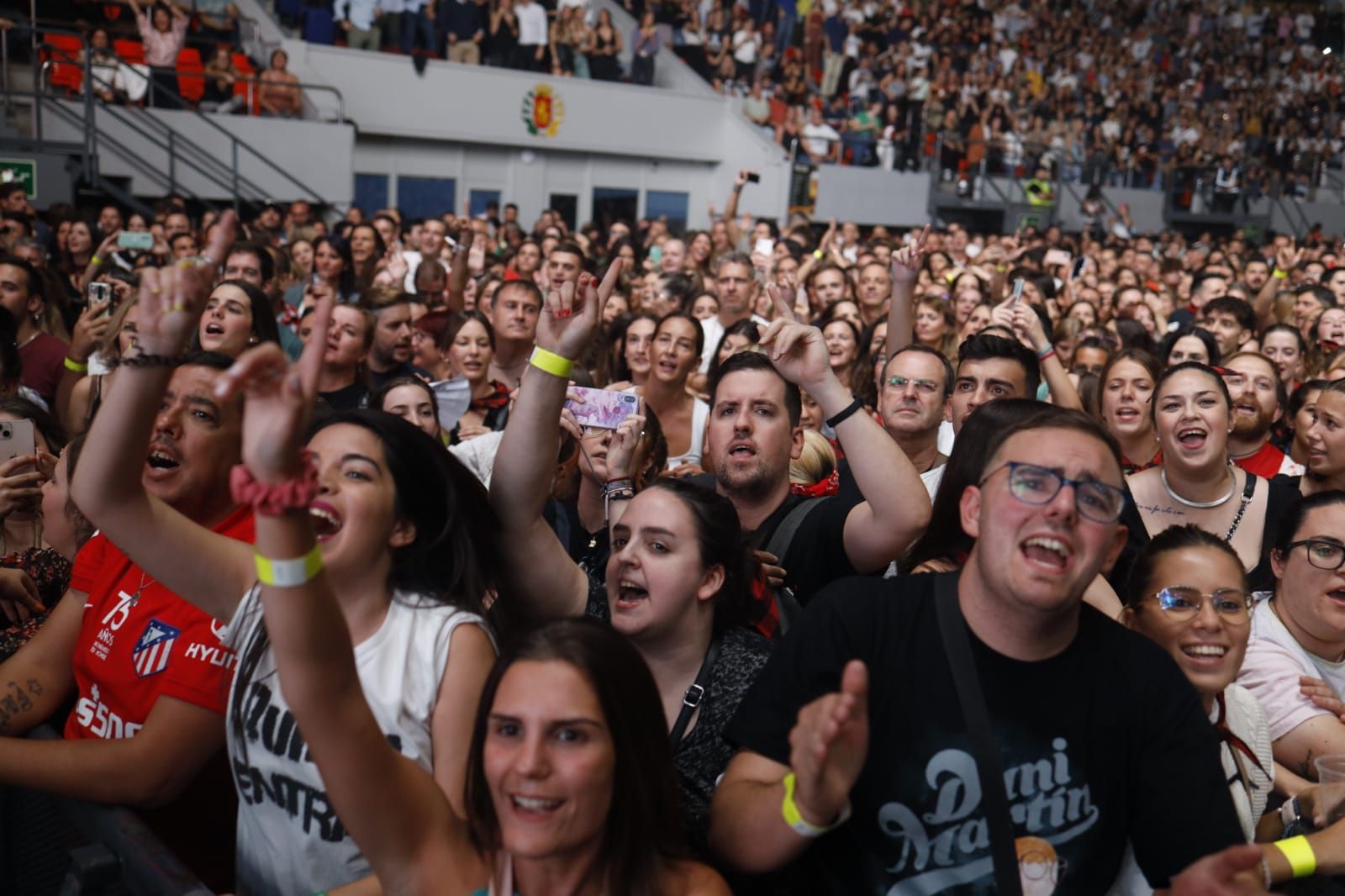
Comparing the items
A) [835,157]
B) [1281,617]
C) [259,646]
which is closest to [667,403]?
[1281,617]

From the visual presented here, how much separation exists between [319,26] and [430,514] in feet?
52.8

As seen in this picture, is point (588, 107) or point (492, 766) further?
point (588, 107)

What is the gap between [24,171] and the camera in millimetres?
12242

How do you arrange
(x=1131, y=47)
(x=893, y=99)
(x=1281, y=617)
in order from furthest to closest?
(x=1131, y=47) < (x=893, y=99) < (x=1281, y=617)

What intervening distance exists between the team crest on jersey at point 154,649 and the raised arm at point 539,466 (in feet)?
2.24

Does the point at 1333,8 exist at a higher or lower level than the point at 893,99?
higher

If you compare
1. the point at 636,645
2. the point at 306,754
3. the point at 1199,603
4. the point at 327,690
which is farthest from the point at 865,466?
the point at 327,690

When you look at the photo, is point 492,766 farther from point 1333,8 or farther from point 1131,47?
point 1333,8

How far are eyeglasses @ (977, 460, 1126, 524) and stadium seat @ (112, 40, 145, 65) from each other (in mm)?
14784

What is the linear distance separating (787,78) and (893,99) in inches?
79.6

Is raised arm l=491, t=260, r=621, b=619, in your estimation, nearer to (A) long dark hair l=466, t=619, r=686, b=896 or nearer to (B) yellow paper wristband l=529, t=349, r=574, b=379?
(B) yellow paper wristband l=529, t=349, r=574, b=379

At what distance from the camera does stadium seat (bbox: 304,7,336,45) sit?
659 inches

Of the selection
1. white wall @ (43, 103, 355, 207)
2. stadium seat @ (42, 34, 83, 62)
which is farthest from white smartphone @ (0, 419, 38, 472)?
white wall @ (43, 103, 355, 207)

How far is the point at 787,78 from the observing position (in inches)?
862
